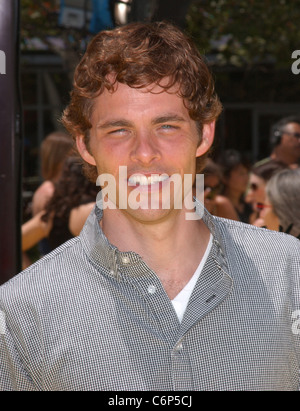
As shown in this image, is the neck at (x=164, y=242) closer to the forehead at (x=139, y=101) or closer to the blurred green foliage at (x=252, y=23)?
the forehead at (x=139, y=101)

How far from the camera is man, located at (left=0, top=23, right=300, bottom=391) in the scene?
1.78m

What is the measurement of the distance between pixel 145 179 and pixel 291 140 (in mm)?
4212

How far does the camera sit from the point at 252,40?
28.3 ft

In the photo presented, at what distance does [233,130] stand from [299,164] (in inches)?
324

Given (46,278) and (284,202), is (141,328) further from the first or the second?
(284,202)

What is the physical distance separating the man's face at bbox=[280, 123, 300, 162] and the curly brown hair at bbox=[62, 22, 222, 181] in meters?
3.82

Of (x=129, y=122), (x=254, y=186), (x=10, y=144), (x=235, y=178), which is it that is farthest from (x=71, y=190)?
(x=129, y=122)

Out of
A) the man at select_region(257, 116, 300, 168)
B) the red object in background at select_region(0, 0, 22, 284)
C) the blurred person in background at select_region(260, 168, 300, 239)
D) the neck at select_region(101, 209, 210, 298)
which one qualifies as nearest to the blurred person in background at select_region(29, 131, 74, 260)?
the blurred person in background at select_region(260, 168, 300, 239)

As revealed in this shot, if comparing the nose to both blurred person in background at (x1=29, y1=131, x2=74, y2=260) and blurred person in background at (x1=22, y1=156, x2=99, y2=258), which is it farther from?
blurred person in background at (x1=29, y1=131, x2=74, y2=260)

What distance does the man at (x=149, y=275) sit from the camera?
1.78 meters

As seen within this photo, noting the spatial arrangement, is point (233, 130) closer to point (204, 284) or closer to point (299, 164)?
point (299, 164)
